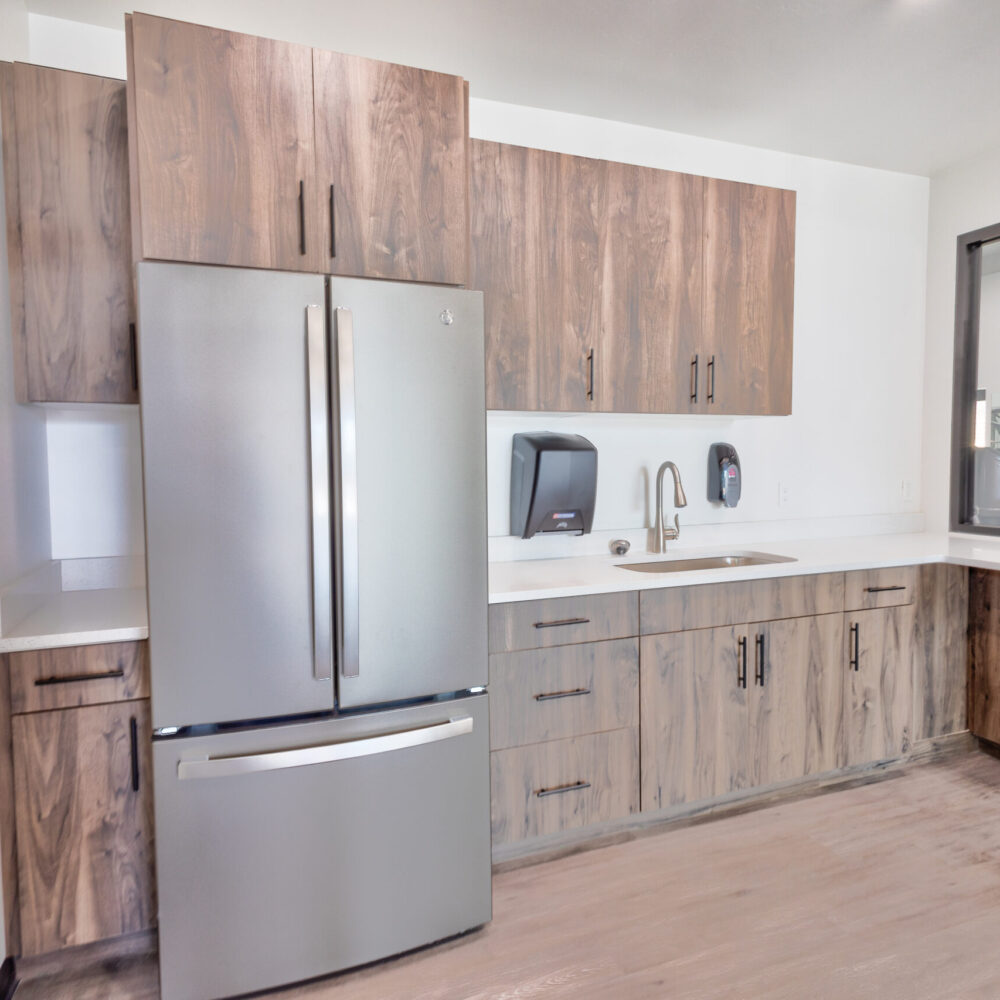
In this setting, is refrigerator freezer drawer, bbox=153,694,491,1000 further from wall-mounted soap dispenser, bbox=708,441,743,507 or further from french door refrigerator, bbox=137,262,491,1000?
wall-mounted soap dispenser, bbox=708,441,743,507

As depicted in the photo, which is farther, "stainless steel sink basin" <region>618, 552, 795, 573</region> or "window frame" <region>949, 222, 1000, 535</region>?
"window frame" <region>949, 222, 1000, 535</region>

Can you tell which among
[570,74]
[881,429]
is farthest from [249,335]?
[881,429]

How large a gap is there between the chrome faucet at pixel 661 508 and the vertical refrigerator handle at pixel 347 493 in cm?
149

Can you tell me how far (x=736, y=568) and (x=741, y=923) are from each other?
3.47 feet

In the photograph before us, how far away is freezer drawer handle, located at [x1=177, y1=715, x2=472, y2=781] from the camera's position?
5.18 feet

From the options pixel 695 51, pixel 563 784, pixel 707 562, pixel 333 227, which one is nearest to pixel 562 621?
pixel 563 784

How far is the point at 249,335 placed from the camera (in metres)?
1.57

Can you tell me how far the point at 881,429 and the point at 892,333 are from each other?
0.48 meters

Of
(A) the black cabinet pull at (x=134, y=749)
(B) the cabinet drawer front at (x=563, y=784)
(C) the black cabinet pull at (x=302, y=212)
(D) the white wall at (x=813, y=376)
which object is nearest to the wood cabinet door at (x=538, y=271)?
(D) the white wall at (x=813, y=376)

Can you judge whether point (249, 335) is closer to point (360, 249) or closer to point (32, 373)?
point (360, 249)

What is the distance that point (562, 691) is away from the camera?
2160 mm

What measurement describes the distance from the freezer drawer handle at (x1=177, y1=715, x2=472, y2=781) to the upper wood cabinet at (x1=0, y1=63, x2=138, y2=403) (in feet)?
3.36

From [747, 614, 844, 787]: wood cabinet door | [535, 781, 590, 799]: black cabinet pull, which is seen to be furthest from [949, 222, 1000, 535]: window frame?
[535, 781, 590, 799]: black cabinet pull

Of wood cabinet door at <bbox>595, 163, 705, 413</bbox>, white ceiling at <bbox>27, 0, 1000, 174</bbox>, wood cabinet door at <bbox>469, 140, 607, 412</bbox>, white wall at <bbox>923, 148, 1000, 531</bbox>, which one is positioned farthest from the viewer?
white wall at <bbox>923, 148, 1000, 531</bbox>
